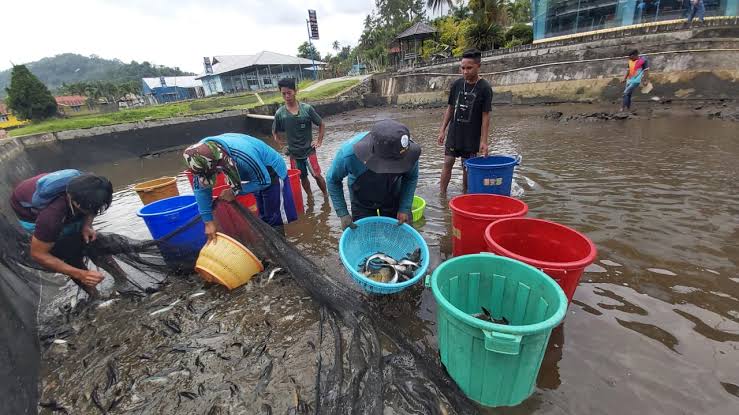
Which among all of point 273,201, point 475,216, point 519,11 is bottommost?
point 273,201

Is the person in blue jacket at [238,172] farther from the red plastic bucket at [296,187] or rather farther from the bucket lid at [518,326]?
the bucket lid at [518,326]

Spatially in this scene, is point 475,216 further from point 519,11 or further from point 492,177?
point 519,11

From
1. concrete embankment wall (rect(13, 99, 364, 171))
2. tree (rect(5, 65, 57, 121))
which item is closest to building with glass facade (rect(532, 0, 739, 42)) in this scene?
concrete embankment wall (rect(13, 99, 364, 171))

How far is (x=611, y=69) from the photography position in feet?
50.2

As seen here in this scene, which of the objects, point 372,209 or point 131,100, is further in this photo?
point 131,100

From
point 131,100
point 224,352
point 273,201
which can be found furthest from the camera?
point 131,100

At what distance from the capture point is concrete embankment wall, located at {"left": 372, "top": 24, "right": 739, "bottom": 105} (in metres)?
12.6

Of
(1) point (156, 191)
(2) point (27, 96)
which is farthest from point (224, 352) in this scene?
(2) point (27, 96)

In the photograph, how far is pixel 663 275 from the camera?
3.17m

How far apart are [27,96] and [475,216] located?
105 feet

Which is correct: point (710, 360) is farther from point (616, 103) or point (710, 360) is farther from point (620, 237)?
point (616, 103)

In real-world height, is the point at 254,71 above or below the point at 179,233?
above

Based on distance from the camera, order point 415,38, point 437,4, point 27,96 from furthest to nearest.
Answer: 1. point 437,4
2. point 415,38
3. point 27,96

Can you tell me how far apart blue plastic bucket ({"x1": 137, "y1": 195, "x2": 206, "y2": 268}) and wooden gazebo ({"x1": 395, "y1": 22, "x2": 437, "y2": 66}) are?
29.3m
